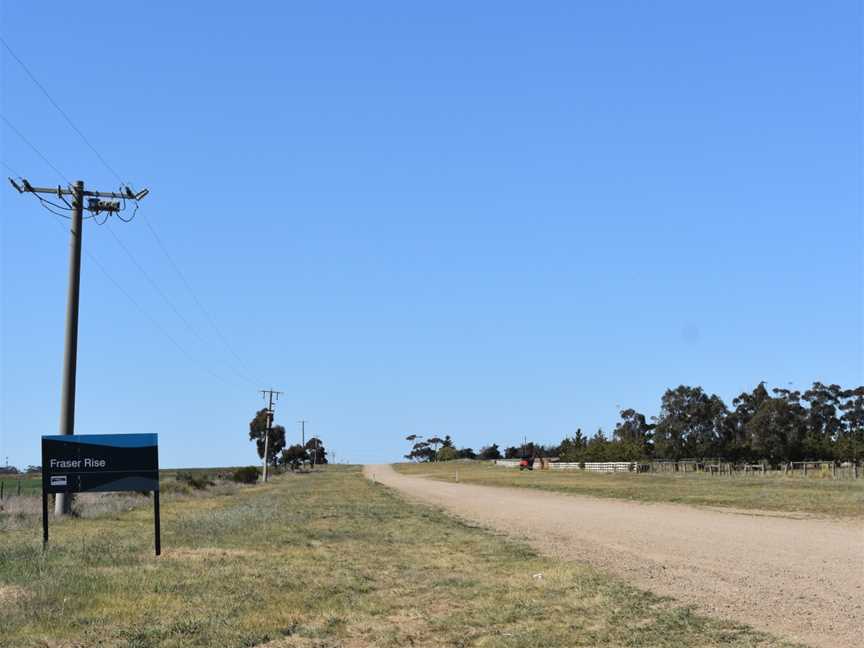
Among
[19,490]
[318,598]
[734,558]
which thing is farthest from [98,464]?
[19,490]

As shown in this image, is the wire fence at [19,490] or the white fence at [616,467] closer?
the wire fence at [19,490]

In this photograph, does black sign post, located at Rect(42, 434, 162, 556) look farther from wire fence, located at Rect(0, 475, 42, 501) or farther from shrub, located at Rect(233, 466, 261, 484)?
shrub, located at Rect(233, 466, 261, 484)

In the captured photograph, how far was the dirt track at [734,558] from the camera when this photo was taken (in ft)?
36.6

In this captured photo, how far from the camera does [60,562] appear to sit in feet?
51.9

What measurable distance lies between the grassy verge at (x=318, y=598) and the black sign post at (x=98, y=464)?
120cm

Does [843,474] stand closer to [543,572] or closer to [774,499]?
[774,499]

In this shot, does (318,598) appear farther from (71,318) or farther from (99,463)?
(71,318)

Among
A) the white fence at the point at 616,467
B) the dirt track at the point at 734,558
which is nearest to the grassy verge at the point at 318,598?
the dirt track at the point at 734,558

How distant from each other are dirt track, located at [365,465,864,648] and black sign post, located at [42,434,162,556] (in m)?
8.36

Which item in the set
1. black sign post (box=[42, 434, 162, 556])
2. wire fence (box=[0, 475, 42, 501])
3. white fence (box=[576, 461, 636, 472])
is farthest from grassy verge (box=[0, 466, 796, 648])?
white fence (box=[576, 461, 636, 472])

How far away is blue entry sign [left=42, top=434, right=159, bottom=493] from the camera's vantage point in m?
18.3

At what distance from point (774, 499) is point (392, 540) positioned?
20221 millimetres

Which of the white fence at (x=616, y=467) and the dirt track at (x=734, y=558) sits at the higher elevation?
the dirt track at (x=734, y=558)

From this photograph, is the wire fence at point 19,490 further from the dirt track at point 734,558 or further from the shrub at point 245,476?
the dirt track at point 734,558
